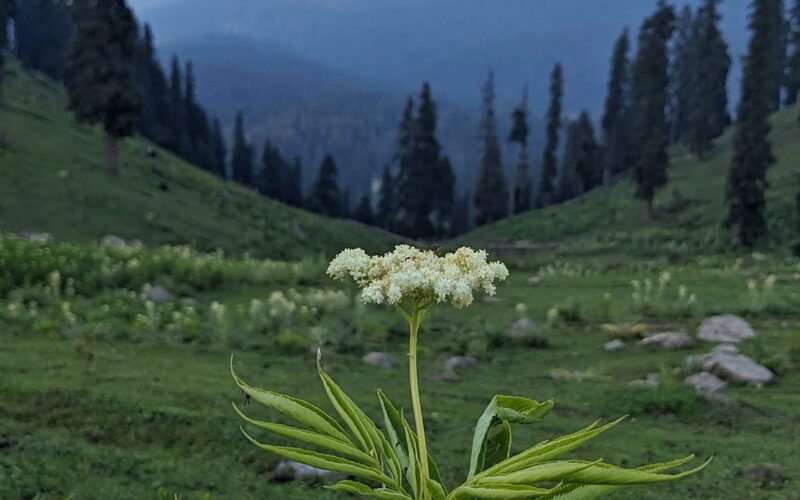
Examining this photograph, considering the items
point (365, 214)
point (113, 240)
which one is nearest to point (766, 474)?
point (113, 240)

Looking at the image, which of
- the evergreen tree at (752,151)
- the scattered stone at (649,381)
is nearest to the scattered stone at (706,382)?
the scattered stone at (649,381)

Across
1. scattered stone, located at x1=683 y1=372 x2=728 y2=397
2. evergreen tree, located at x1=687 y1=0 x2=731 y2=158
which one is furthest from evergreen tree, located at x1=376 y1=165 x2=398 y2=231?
scattered stone, located at x1=683 y1=372 x2=728 y2=397

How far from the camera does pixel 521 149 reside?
77.4 meters

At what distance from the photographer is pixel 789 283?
23.9 metres

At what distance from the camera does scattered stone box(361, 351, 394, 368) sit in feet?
43.8

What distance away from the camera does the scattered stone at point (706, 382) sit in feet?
38.2

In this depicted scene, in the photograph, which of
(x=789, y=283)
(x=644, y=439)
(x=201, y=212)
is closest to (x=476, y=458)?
(x=644, y=439)

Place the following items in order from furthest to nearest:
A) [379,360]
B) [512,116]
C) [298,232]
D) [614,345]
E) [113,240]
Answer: [512,116] → [298,232] → [113,240] → [614,345] → [379,360]

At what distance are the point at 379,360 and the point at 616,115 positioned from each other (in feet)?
253

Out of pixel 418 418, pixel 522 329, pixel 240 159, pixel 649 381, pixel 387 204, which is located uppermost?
pixel 240 159

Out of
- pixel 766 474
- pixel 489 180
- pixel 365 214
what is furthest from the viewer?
pixel 365 214

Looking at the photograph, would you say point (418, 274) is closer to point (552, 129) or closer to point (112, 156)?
point (112, 156)

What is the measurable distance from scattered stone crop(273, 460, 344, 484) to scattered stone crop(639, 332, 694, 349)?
979 centimetres

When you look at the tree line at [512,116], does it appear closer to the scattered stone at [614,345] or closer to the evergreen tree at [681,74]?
the evergreen tree at [681,74]
